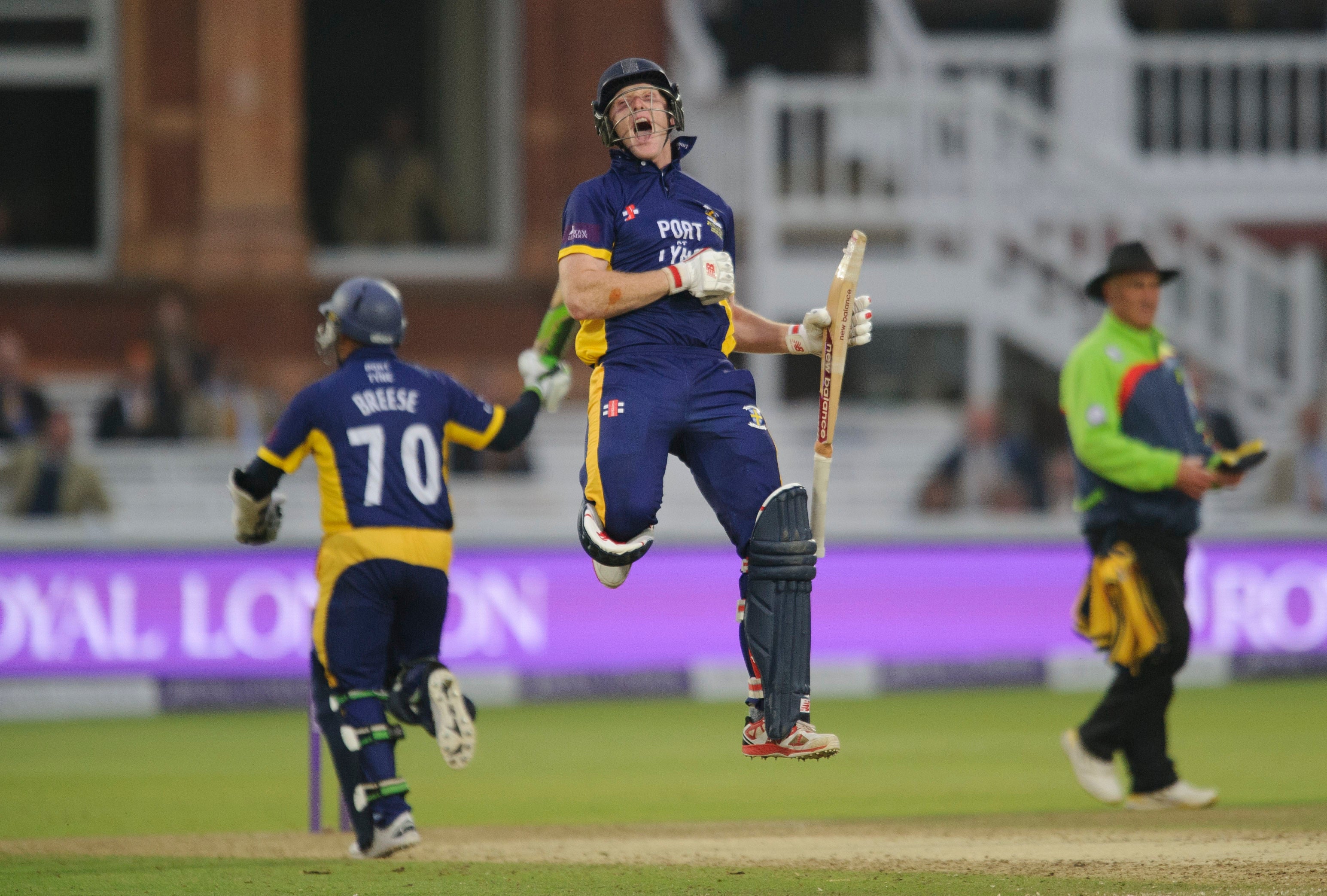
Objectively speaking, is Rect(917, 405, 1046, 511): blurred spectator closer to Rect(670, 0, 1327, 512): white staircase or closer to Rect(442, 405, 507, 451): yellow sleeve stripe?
Rect(670, 0, 1327, 512): white staircase

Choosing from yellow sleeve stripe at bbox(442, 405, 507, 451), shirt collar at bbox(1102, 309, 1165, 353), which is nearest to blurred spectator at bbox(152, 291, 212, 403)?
yellow sleeve stripe at bbox(442, 405, 507, 451)

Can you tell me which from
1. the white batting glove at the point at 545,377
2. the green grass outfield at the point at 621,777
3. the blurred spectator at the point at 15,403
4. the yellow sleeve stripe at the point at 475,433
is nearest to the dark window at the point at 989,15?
the green grass outfield at the point at 621,777

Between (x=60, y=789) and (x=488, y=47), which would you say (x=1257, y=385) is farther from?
(x=60, y=789)

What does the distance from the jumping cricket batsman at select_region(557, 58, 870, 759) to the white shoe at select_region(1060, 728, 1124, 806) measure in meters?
2.83

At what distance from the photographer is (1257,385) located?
18.0m

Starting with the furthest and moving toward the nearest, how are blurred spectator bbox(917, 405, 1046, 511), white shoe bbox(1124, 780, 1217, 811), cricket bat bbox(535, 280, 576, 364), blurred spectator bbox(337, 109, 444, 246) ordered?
blurred spectator bbox(337, 109, 444, 246) < blurred spectator bbox(917, 405, 1046, 511) < white shoe bbox(1124, 780, 1217, 811) < cricket bat bbox(535, 280, 576, 364)

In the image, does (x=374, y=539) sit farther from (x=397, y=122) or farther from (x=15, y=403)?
(x=397, y=122)

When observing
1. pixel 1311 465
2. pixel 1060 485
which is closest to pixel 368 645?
pixel 1060 485

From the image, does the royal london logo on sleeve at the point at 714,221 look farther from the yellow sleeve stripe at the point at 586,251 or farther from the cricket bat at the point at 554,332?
the cricket bat at the point at 554,332

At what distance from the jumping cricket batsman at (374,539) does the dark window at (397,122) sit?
10.2m

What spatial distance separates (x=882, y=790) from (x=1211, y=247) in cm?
1004

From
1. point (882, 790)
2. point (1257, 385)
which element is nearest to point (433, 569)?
point (882, 790)

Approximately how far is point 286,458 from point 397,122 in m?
10.9

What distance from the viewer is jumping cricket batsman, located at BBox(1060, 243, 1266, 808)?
358 inches
